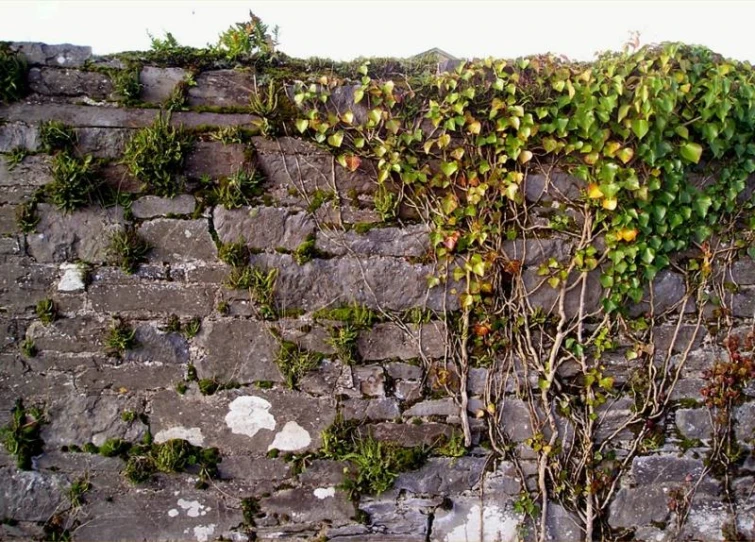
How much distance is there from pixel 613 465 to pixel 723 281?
1176mm

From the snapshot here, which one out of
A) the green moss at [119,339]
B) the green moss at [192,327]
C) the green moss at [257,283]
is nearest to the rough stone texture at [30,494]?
the green moss at [119,339]

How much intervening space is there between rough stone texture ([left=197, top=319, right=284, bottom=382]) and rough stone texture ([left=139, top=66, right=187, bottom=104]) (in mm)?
1205

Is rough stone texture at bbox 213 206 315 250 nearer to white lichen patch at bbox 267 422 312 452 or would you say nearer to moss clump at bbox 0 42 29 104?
white lichen patch at bbox 267 422 312 452

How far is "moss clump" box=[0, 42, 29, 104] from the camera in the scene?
2.57 metres

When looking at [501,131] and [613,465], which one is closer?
[501,131]

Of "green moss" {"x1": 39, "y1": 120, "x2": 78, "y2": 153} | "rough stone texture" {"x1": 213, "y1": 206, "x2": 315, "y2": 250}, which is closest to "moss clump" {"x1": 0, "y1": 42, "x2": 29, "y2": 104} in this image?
"green moss" {"x1": 39, "y1": 120, "x2": 78, "y2": 153}

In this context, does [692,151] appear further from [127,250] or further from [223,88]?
[127,250]

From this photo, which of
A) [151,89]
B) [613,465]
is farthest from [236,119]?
[613,465]

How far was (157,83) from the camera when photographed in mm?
2730

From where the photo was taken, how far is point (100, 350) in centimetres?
272

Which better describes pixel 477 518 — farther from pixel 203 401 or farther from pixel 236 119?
pixel 236 119

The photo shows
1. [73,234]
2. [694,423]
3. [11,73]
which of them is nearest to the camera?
[11,73]

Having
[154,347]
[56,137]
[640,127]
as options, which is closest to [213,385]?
[154,347]

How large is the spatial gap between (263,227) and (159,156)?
0.61 meters
